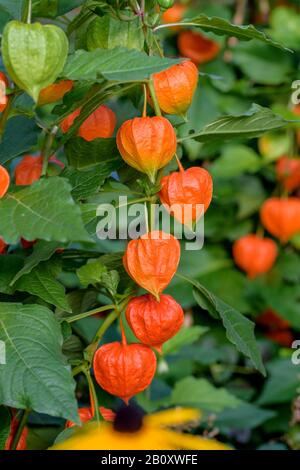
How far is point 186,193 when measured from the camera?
0.73 meters

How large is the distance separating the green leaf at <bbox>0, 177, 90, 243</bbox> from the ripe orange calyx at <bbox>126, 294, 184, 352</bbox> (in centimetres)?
14

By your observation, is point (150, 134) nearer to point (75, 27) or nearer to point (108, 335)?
point (75, 27)

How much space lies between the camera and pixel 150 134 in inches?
27.9

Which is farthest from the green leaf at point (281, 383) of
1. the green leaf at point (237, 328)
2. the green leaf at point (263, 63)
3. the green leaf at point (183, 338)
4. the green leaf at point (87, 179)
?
the green leaf at point (87, 179)

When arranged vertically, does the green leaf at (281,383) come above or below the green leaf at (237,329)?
below

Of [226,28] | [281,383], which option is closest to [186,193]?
[226,28]

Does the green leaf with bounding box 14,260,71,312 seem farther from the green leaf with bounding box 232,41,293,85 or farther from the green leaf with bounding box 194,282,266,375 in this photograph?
the green leaf with bounding box 232,41,293,85

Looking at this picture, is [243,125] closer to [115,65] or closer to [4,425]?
[115,65]

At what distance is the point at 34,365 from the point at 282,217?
121 centimetres

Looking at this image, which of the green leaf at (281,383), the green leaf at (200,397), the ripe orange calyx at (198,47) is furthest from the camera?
the ripe orange calyx at (198,47)

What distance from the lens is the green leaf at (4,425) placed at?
2.57ft

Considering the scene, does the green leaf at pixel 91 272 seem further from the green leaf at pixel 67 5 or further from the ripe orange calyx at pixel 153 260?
the green leaf at pixel 67 5

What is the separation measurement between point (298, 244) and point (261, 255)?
3.5 inches

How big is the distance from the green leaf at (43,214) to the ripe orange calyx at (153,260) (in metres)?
0.10
